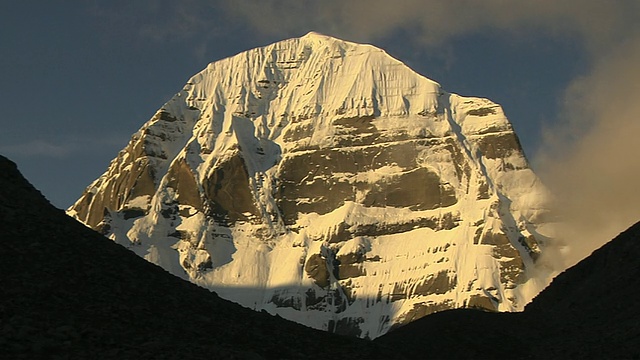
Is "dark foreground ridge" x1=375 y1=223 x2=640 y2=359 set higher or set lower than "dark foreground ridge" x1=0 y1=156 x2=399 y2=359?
higher

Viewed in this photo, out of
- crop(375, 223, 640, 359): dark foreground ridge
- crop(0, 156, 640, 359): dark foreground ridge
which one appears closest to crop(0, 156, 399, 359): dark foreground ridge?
crop(0, 156, 640, 359): dark foreground ridge

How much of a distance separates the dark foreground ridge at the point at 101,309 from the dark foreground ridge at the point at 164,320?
Answer: 0.07 m

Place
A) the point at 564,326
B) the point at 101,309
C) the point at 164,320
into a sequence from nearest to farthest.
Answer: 1. the point at 101,309
2. the point at 164,320
3. the point at 564,326

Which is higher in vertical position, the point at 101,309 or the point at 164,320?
the point at 164,320

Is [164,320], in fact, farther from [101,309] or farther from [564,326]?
[564,326]

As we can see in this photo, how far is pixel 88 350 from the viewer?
51781 mm

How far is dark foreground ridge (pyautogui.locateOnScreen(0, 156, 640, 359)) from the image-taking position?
53.1 metres

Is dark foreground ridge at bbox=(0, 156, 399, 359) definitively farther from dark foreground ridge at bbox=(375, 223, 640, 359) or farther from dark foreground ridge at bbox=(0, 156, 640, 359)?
dark foreground ridge at bbox=(375, 223, 640, 359)

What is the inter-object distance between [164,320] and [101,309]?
10.1 feet

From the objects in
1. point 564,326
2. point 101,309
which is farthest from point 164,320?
point 564,326

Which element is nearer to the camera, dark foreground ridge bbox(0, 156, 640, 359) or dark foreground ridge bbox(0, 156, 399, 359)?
dark foreground ridge bbox(0, 156, 399, 359)

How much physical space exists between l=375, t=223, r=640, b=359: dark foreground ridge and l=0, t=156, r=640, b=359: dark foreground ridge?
0.11m

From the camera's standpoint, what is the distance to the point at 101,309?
56125 mm

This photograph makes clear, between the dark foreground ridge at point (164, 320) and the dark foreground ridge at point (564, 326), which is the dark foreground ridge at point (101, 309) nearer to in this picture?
the dark foreground ridge at point (164, 320)
